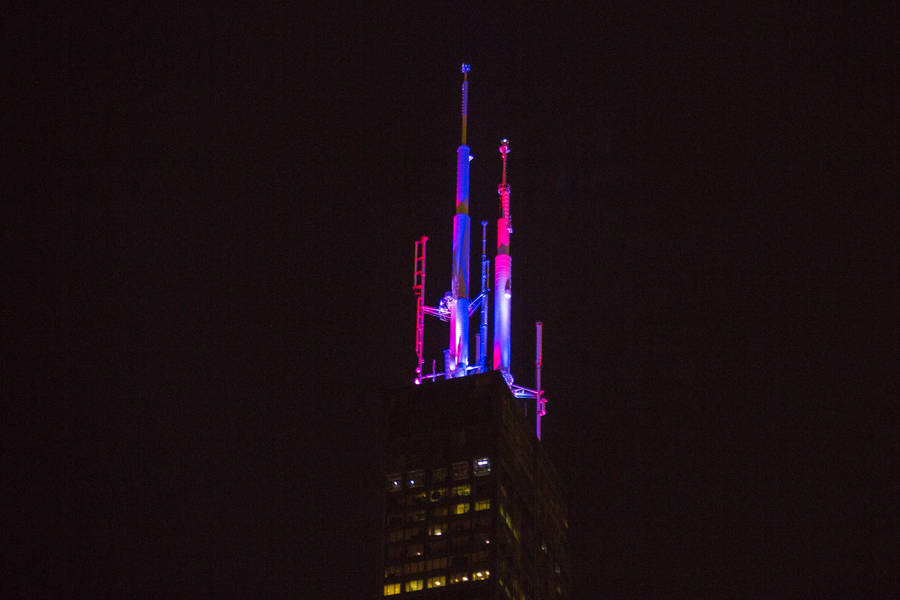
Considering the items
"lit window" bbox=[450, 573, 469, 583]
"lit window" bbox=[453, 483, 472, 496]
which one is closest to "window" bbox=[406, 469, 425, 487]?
"lit window" bbox=[453, 483, 472, 496]

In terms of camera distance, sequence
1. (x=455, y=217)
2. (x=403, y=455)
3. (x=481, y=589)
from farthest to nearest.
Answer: (x=455, y=217)
(x=403, y=455)
(x=481, y=589)

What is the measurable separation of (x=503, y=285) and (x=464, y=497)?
2963cm

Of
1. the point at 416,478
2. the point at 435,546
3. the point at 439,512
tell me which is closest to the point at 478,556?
the point at 435,546

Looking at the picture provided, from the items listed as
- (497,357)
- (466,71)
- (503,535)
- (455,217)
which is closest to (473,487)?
(503,535)

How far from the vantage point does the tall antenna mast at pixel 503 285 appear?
576 feet

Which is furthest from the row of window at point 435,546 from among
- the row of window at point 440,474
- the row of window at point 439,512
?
the row of window at point 440,474

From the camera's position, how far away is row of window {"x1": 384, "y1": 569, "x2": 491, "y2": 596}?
155750 mm

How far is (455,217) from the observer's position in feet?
595

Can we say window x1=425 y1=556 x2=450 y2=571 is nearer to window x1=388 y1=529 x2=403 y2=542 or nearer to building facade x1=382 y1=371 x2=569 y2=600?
building facade x1=382 y1=371 x2=569 y2=600

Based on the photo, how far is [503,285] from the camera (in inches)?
7096

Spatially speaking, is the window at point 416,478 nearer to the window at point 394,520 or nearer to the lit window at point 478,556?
the window at point 394,520

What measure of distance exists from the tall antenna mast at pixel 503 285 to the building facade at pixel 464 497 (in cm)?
498

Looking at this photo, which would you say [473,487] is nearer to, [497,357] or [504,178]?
[497,357]

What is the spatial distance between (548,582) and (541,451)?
55.2 feet
